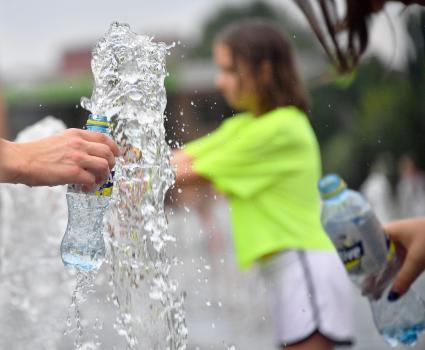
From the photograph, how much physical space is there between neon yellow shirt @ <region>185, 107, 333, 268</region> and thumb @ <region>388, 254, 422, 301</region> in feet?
2.65

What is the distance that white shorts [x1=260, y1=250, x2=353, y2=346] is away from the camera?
296 cm

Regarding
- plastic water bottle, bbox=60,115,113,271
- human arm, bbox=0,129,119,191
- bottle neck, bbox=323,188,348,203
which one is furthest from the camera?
bottle neck, bbox=323,188,348,203

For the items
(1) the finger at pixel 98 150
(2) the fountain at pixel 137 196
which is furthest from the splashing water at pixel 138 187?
(1) the finger at pixel 98 150

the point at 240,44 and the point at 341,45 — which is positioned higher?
the point at 240,44

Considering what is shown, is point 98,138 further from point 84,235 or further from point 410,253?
point 410,253

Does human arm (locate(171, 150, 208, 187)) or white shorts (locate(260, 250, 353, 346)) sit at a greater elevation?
human arm (locate(171, 150, 208, 187))

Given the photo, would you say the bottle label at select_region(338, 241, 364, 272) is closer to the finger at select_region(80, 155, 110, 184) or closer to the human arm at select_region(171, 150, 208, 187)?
the finger at select_region(80, 155, 110, 184)

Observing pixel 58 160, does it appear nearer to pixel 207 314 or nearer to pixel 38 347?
pixel 38 347

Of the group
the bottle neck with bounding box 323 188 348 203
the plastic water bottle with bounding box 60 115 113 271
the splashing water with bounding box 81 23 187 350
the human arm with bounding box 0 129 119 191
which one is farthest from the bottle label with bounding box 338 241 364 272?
the human arm with bounding box 0 129 119 191

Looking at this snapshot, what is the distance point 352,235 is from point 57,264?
1267 millimetres

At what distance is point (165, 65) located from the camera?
7.29ft

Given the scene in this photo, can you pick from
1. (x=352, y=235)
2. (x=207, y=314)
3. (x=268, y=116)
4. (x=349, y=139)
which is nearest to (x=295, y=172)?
(x=268, y=116)

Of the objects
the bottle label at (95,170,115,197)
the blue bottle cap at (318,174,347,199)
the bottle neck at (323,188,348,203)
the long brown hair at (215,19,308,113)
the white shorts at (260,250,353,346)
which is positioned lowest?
the white shorts at (260,250,353,346)

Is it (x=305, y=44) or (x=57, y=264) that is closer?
Answer: (x=57, y=264)
